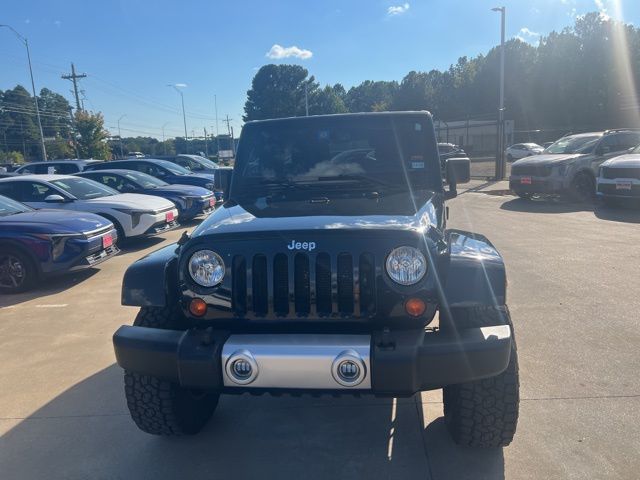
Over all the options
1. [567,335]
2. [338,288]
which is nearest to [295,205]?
[338,288]

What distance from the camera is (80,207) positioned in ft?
30.1

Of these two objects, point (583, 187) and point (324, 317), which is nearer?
point (324, 317)

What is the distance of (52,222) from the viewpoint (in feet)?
22.9

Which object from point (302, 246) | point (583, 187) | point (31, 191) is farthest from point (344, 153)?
point (583, 187)

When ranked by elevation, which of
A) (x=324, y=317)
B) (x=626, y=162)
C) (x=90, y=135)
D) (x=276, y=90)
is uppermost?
(x=276, y=90)

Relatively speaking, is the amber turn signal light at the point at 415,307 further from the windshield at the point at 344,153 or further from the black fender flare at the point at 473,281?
the windshield at the point at 344,153

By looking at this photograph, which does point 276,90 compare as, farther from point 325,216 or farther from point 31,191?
point 325,216

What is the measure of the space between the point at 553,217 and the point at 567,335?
7444 millimetres

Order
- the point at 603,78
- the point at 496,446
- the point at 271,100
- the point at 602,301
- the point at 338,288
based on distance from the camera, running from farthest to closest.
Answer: the point at 271,100 → the point at 603,78 → the point at 602,301 → the point at 496,446 → the point at 338,288

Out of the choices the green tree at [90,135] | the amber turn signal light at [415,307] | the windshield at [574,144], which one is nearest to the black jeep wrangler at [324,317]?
the amber turn signal light at [415,307]

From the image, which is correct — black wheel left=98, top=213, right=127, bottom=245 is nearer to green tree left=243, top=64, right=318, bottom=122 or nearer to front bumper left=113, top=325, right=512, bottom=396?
front bumper left=113, top=325, right=512, bottom=396

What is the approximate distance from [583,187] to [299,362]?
1285 centimetres

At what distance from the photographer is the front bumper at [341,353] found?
7.87ft

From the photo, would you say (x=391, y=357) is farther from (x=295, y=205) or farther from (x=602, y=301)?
(x=602, y=301)
